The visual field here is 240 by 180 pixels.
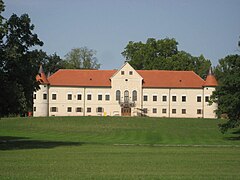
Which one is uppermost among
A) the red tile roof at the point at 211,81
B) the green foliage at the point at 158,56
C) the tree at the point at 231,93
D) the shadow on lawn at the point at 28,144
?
the green foliage at the point at 158,56

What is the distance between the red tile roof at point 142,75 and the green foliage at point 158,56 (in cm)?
1319

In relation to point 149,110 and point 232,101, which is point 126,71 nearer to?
point 149,110

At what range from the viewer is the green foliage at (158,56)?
113 metres

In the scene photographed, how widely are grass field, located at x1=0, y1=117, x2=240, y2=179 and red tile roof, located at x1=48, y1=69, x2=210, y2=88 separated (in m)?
21.2

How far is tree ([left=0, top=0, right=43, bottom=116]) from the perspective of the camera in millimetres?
34125

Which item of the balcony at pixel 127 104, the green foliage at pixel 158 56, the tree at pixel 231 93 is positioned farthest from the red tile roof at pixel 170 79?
the tree at pixel 231 93

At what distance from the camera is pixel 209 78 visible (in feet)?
316

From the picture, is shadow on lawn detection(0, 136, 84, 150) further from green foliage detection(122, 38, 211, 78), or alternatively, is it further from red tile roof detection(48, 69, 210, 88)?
green foliage detection(122, 38, 211, 78)

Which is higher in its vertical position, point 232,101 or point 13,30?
point 13,30

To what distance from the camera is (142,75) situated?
99.1 meters


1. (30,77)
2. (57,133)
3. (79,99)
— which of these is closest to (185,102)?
(79,99)

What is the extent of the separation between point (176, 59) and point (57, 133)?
58.2 m

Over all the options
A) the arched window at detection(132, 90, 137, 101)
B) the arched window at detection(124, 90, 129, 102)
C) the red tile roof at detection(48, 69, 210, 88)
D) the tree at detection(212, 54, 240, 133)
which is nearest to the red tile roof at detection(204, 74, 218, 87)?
the red tile roof at detection(48, 69, 210, 88)

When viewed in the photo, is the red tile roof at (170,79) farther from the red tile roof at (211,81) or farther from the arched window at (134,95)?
the arched window at (134,95)
